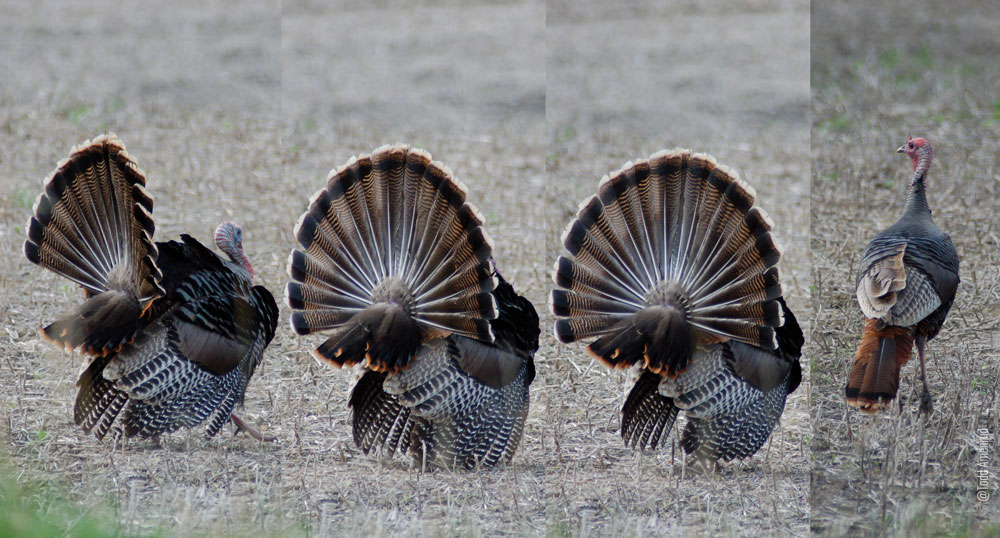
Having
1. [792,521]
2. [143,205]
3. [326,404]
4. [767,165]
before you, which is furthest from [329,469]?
[767,165]

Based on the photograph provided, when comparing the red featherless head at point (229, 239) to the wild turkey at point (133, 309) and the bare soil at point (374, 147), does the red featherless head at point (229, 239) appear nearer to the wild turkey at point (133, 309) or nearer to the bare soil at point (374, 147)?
the wild turkey at point (133, 309)

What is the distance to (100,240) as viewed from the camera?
4473 millimetres

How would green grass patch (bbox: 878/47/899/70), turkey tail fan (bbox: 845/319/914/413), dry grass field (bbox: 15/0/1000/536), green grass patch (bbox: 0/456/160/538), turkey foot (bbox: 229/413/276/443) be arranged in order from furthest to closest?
green grass patch (bbox: 878/47/899/70), turkey foot (bbox: 229/413/276/443), turkey tail fan (bbox: 845/319/914/413), dry grass field (bbox: 15/0/1000/536), green grass patch (bbox: 0/456/160/538)

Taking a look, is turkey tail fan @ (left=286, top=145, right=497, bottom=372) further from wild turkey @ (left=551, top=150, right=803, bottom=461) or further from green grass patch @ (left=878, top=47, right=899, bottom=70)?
green grass patch @ (left=878, top=47, right=899, bottom=70)

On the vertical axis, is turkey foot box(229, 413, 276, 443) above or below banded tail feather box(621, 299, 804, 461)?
below

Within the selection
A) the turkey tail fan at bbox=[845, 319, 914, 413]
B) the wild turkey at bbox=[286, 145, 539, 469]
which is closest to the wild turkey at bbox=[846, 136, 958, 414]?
the turkey tail fan at bbox=[845, 319, 914, 413]

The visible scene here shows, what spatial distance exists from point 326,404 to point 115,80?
6.01 metres

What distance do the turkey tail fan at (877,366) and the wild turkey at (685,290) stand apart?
0.32m

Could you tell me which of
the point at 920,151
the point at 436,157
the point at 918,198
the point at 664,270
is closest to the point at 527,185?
the point at 436,157

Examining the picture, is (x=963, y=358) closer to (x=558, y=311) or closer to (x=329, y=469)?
(x=558, y=311)

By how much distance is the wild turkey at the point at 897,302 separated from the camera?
4.36 metres

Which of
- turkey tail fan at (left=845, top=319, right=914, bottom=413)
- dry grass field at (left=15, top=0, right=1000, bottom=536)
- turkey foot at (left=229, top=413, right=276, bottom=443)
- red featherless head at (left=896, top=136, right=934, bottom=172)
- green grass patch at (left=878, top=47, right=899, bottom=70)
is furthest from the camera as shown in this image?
green grass patch at (left=878, top=47, right=899, bottom=70)

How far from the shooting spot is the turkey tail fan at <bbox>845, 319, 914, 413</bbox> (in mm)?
4309

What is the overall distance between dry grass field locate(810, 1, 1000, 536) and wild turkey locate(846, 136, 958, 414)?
0.26m
